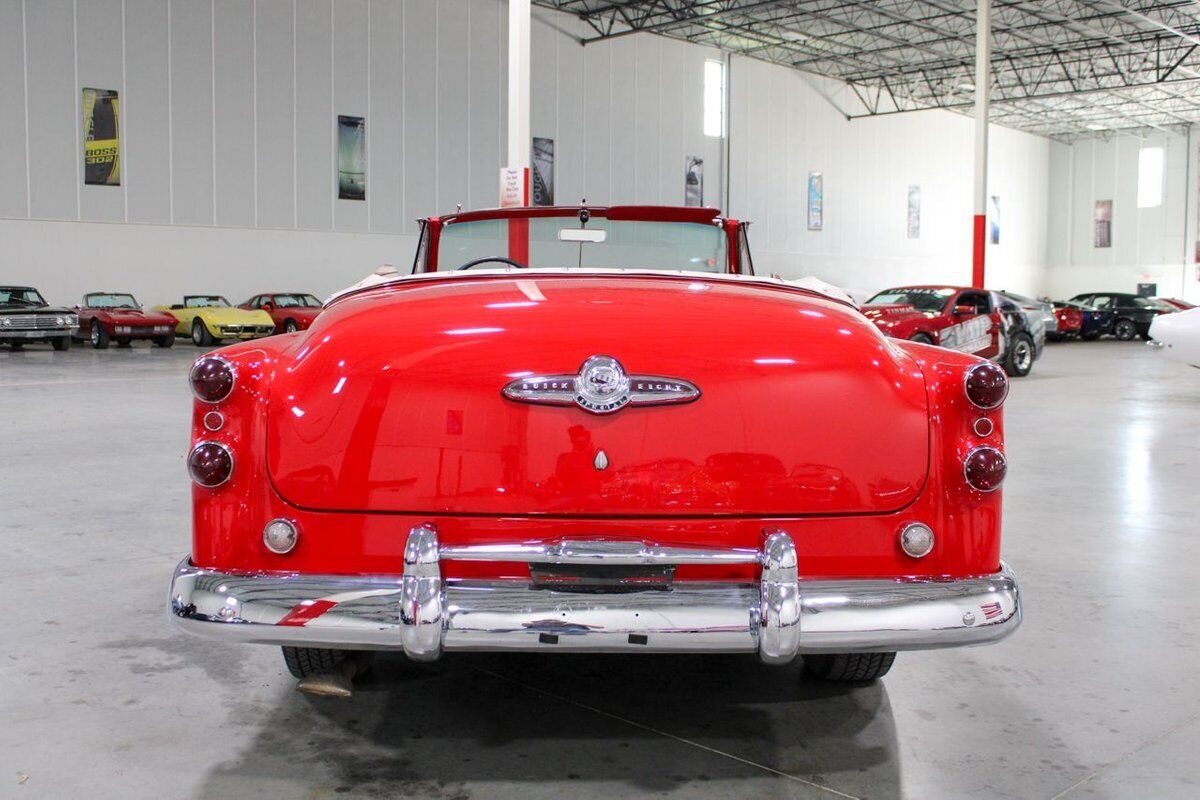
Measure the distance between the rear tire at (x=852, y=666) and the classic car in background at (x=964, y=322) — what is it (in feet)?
35.5

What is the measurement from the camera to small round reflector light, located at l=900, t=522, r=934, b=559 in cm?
245

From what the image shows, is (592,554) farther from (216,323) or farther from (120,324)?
(216,323)

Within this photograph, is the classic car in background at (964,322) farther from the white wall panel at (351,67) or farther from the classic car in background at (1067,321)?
the white wall panel at (351,67)

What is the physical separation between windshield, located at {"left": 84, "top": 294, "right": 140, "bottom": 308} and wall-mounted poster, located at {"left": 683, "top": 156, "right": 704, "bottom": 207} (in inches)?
575

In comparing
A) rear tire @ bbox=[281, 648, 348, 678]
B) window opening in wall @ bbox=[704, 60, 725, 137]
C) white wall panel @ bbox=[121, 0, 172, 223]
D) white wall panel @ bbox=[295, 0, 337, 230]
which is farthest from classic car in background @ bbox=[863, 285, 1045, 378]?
window opening in wall @ bbox=[704, 60, 725, 137]

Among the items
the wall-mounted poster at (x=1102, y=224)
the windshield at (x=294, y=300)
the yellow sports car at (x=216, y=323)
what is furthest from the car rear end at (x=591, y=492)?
the wall-mounted poster at (x=1102, y=224)

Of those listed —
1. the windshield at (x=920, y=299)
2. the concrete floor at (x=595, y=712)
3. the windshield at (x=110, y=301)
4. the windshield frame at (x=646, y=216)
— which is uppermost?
the windshield frame at (x=646, y=216)

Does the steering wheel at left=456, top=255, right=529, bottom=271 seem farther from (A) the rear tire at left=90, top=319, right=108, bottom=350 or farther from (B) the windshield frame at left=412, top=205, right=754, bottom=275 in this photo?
(A) the rear tire at left=90, top=319, right=108, bottom=350

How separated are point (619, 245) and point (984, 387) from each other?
2072mm

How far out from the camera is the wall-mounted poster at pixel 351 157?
2398 centimetres

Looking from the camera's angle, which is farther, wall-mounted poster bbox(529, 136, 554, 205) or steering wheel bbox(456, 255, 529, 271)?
wall-mounted poster bbox(529, 136, 554, 205)

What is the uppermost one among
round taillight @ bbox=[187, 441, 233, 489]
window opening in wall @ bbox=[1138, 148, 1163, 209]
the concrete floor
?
window opening in wall @ bbox=[1138, 148, 1163, 209]

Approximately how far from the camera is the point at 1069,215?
43156 mm

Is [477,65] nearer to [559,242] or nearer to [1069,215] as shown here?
[559,242]
